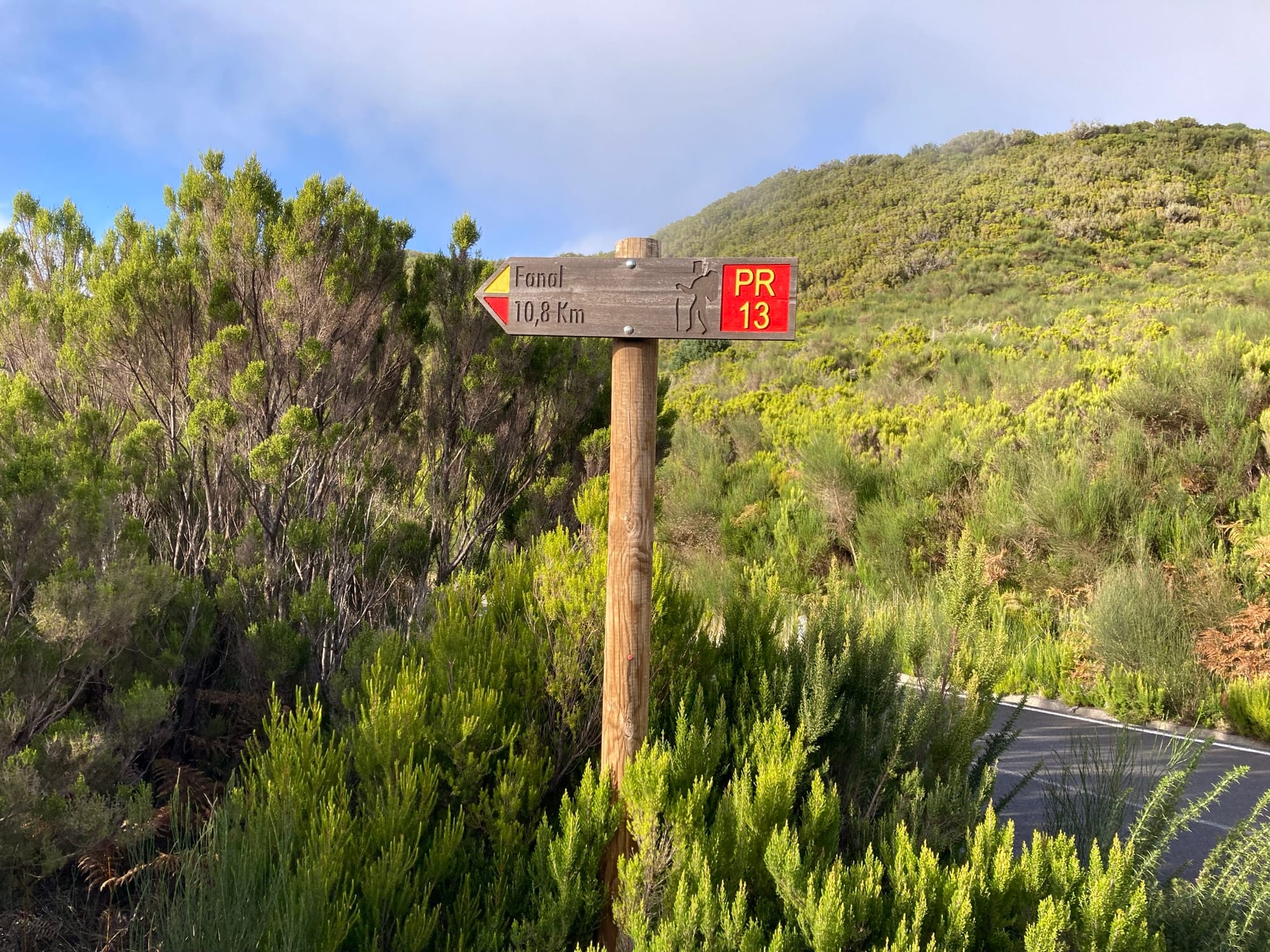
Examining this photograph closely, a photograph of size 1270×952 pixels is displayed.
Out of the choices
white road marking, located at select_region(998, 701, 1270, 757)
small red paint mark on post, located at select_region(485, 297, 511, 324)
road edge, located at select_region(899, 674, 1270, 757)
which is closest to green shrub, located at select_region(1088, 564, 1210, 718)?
road edge, located at select_region(899, 674, 1270, 757)

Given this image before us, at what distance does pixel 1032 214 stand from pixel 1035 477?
29.5 meters

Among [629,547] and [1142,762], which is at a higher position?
[629,547]

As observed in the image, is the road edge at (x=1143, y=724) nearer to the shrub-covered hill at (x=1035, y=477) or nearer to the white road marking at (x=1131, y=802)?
the shrub-covered hill at (x=1035, y=477)

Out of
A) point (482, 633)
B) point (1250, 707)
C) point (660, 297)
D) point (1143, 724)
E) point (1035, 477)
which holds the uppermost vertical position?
point (660, 297)

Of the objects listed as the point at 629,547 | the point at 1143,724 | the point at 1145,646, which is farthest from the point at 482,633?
the point at 1145,646

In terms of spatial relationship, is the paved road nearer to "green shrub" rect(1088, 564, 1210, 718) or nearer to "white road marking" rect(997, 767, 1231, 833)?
"white road marking" rect(997, 767, 1231, 833)

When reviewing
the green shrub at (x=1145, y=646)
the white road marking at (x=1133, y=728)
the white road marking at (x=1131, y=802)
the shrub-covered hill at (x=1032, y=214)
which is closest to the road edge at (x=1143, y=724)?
the white road marking at (x=1133, y=728)

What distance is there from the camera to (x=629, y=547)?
296cm

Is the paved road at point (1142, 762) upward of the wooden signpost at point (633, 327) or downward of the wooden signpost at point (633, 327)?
downward

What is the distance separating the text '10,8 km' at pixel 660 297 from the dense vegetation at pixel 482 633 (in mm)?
942

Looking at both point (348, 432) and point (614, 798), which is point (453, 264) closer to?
point (348, 432)

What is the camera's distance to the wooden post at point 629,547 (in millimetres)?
2924

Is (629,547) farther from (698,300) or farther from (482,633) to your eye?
(698,300)

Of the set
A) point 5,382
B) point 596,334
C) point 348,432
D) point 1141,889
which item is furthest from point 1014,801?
point 5,382
